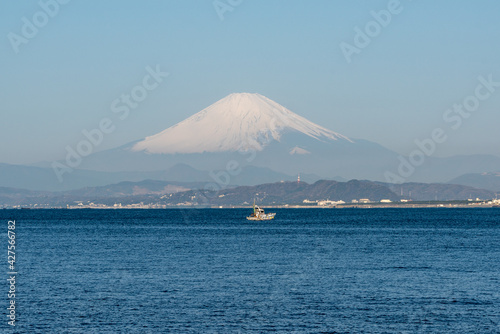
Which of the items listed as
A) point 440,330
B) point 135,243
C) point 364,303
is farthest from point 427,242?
point 440,330

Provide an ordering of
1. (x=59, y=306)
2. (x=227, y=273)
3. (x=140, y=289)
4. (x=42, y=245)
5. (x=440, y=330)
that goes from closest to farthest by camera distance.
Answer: (x=440, y=330) → (x=59, y=306) → (x=140, y=289) → (x=227, y=273) → (x=42, y=245)

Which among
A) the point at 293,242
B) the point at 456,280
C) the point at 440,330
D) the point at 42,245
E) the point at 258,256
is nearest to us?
the point at 440,330

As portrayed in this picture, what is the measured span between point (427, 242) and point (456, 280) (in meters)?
44.2

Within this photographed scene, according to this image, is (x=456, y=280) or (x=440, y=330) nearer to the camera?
(x=440, y=330)

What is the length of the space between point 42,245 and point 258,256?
32.6 metres

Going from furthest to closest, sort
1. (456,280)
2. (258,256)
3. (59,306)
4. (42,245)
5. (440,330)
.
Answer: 1. (42,245)
2. (258,256)
3. (456,280)
4. (59,306)
5. (440,330)

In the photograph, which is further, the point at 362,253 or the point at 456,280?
the point at 362,253

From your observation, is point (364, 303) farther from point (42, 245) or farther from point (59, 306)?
point (42, 245)

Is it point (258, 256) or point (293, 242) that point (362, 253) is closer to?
point (258, 256)

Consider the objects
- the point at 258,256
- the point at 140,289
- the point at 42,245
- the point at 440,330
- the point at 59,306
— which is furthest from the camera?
the point at 42,245

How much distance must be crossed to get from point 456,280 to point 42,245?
56908 mm

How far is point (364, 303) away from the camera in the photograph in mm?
44594

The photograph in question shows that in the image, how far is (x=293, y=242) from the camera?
9950 centimetres

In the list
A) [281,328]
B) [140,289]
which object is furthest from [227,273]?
[281,328]
